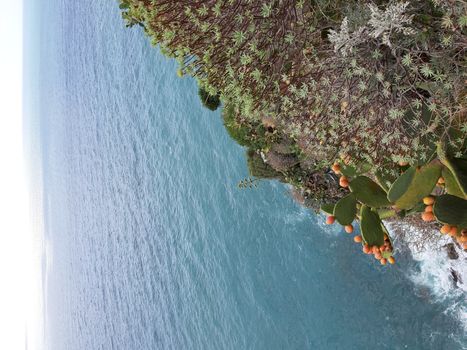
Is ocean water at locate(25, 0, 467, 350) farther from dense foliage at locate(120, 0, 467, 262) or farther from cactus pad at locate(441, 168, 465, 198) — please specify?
cactus pad at locate(441, 168, 465, 198)

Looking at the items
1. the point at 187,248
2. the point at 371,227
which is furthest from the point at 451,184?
the point at 187,248

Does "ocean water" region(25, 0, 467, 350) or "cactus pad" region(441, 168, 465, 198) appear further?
"ocean water" region(25, 0, 467, 350)

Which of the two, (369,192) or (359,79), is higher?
(359,79)

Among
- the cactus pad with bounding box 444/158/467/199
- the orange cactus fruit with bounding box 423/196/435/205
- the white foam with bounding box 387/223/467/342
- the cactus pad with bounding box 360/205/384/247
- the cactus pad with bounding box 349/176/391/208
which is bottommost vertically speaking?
the white foam with bounding box 387/223/467/342

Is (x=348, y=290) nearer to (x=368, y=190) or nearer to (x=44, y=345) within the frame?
(x=368, y=190)

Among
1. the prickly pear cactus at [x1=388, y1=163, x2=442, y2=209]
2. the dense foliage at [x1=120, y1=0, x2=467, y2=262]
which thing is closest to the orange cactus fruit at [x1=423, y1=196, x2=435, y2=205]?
the dense foliage at [x1=120, y1=0, x2=467, y2=262]

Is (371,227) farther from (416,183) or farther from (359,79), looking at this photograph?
(359,79)

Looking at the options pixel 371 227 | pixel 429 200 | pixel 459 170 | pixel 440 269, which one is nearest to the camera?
pixel 459 170

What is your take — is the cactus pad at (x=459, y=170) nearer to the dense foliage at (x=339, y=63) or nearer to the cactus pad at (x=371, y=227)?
the dense foliage at (x=339, y=63)

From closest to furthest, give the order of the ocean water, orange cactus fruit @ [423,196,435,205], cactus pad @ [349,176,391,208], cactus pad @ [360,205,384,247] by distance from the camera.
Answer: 1. orange cactus fruit @ [423,196,435,205]
2. cactus pad @ [349,176,391,208]
3. cactus pad @ [360,205,384,247]
4. the ocean water

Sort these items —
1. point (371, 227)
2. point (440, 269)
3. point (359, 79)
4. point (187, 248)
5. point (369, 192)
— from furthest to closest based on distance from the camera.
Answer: point (187, 248)
point (440, 269)
point (371, 227)
point (369, 192)
point (359, 79)

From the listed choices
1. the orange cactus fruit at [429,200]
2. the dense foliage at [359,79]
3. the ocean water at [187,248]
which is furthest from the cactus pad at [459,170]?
the ocean water at [187,248]
